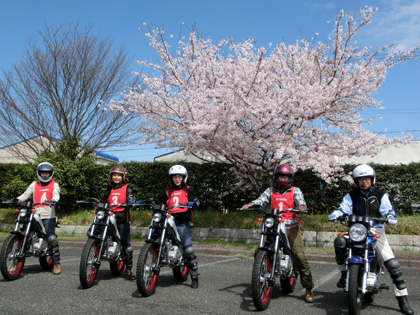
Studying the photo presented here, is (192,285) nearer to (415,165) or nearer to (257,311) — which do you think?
(257,311)

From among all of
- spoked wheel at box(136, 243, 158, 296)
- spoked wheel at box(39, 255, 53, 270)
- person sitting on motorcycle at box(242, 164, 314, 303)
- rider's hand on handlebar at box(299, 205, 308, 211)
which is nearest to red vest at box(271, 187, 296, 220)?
person sitting on motorcycle at box(242, 164, 314, 303)

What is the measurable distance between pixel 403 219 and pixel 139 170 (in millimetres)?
8326

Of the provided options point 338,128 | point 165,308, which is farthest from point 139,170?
→ point 165,308

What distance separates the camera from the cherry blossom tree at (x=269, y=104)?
10.5 m

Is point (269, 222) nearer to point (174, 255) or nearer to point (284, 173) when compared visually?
point (284, 173)

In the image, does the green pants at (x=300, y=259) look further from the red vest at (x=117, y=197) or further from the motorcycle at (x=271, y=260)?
the red vest at (x=117, y=197)

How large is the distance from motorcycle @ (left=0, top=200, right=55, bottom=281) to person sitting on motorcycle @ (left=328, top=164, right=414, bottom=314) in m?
4.67

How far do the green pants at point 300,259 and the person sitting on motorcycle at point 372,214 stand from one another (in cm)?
56

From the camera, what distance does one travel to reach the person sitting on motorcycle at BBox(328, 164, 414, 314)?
495 cm

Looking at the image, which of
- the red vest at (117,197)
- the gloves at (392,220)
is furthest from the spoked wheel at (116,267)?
the gloves at (392,220)

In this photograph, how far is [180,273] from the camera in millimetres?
6406

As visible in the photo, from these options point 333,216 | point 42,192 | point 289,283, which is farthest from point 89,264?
point 333,216

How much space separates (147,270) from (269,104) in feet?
19.4

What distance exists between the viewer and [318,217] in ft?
37.6
